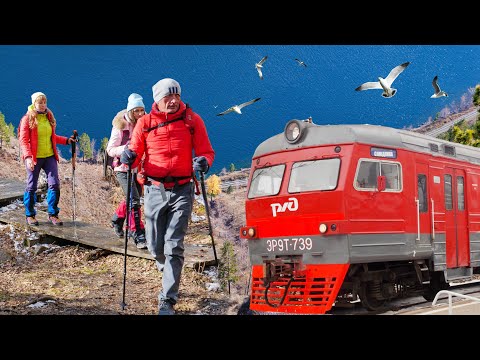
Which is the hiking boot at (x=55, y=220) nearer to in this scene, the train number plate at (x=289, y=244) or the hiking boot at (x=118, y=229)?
the hiking boot at (x=118, y=229)

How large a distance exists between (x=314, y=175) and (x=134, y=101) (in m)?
1.83

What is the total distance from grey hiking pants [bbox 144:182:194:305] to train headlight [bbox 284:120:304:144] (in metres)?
1.65

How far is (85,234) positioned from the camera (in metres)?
6.86

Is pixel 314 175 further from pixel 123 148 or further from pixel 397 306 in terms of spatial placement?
pixel 123 148

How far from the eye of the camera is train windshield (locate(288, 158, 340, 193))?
20.2 feet

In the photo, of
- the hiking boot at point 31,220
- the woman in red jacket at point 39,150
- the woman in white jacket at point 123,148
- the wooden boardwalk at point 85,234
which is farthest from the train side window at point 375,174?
the hiking boot at point 31,220

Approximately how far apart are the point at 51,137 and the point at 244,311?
258cm

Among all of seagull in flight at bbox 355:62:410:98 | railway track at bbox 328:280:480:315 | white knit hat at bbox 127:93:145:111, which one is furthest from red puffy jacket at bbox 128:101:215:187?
seagull in flight at bbox 355:62:410:98

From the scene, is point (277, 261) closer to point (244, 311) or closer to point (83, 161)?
point (244, 311)

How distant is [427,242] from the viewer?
22.8 ft

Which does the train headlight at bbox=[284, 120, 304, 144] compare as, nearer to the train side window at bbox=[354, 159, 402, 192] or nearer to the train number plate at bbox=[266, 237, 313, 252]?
the train side window at bbox=[354, 159, 402, 192]

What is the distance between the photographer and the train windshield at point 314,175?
20.2 ft

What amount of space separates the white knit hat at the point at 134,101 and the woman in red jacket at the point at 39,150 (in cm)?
85

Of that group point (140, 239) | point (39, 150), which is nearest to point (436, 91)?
point (140, 239)
